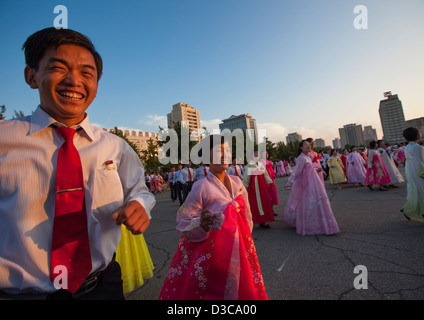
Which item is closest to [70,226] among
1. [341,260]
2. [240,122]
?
[341,260]

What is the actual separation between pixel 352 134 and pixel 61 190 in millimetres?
181698

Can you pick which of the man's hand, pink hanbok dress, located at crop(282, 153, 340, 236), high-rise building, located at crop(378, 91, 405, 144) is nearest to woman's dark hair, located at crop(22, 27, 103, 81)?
the man's hand

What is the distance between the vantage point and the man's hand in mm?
1003

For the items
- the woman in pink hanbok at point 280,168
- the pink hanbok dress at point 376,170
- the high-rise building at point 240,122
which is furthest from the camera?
the high-rise building at point 240,122

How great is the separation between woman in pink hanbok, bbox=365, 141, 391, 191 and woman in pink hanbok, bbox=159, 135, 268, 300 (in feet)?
30.7

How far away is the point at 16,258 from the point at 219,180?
A: 159cm

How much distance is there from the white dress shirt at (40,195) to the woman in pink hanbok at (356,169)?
12.6 metres

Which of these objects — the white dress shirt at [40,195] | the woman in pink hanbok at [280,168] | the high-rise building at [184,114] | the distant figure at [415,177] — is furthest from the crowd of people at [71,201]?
the high-rise building at [184,114]

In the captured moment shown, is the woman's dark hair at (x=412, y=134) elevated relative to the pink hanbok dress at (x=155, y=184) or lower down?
elevated

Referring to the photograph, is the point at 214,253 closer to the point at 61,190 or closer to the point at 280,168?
the point at 61,190

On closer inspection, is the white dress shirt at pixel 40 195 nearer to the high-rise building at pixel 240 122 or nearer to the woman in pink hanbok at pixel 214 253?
the woman in pink hanbok at pixel 214 253

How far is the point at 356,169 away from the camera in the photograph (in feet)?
36.4

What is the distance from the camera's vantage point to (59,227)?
99 cm

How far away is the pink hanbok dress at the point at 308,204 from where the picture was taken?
14.4 ft
